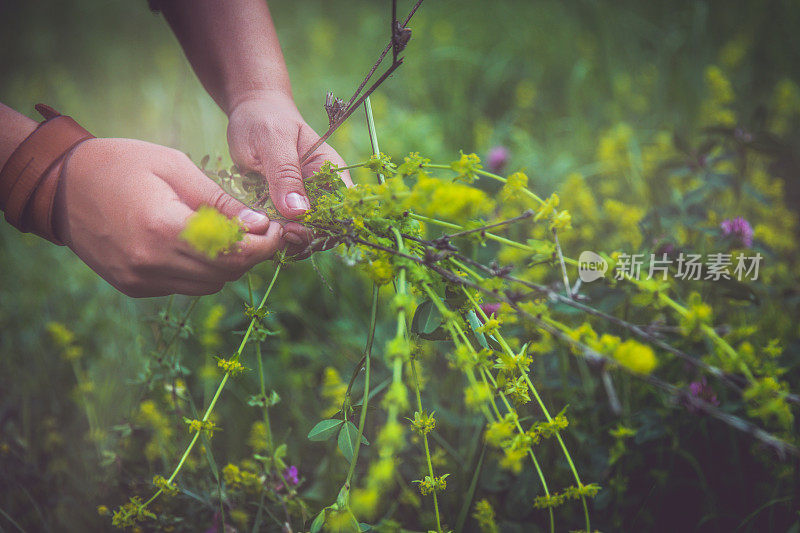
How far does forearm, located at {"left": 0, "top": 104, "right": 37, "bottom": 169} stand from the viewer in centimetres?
92

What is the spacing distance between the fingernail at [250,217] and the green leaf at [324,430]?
14.2 inches

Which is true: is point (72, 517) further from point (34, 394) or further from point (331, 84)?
point (331, 84)

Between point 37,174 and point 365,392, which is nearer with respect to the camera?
point 365,392

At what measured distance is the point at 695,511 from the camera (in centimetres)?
120

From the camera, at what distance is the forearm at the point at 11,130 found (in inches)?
36.0

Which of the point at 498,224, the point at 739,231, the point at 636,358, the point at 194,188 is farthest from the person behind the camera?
the point at 739,231

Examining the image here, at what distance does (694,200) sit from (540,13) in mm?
2354

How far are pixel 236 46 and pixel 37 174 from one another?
0.53 m

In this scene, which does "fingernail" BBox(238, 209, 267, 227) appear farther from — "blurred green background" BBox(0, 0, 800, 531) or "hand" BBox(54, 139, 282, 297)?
"blurred green background" BBox(0, 0, 800, 531)

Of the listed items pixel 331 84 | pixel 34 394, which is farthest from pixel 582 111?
pixel 34 394

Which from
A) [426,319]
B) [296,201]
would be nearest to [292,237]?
[296,201]

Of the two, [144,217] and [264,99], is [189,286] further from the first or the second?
[264,99]

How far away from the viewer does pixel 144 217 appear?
84 cm

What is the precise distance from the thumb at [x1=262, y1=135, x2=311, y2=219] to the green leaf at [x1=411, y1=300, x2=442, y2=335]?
276 mm
